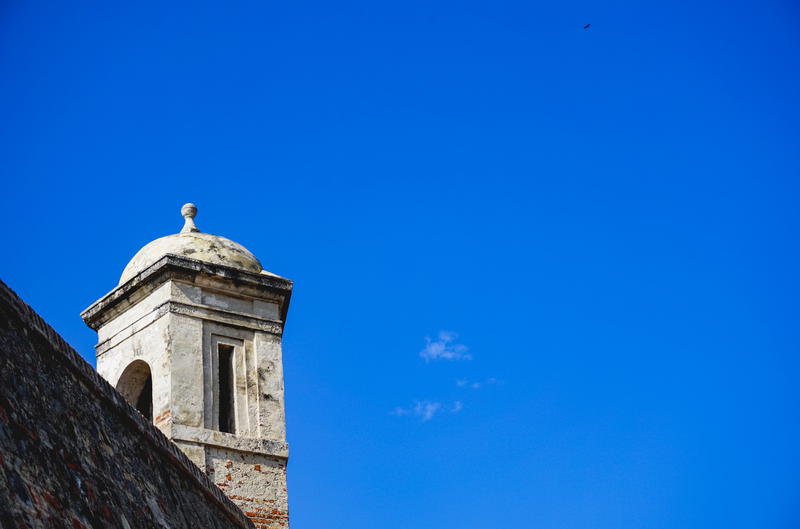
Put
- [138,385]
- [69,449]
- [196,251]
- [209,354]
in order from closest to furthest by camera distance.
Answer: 1. [69,449]
2. [209,354]
3. [138,385]
4. [196,251]

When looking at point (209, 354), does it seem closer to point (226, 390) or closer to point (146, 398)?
point (226, 390)

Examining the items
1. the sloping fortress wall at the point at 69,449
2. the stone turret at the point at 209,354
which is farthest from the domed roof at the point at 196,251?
the sloping fortress wall at the point at 69,449

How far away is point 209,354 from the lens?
10.8 metres

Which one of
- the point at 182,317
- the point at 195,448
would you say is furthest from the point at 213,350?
the point at 195,448

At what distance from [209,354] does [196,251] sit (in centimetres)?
108

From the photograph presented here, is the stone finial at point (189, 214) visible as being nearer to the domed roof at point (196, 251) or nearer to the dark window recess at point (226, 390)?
the domed roof at point (196, 251)

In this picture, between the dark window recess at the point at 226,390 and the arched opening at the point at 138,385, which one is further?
the arched opening at the point at 138,385

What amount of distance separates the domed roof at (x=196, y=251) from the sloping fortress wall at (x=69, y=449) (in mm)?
5739

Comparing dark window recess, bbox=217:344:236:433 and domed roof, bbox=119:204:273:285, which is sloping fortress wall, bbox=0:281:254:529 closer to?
dark window recess, bbox=217:344:236:433

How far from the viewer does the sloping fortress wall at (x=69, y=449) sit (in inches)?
141

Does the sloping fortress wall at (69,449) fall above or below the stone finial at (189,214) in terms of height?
below

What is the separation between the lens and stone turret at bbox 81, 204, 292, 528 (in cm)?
1012

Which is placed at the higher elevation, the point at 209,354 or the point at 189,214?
the point at 189,214

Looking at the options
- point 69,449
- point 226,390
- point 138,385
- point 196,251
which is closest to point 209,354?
point 226,390
